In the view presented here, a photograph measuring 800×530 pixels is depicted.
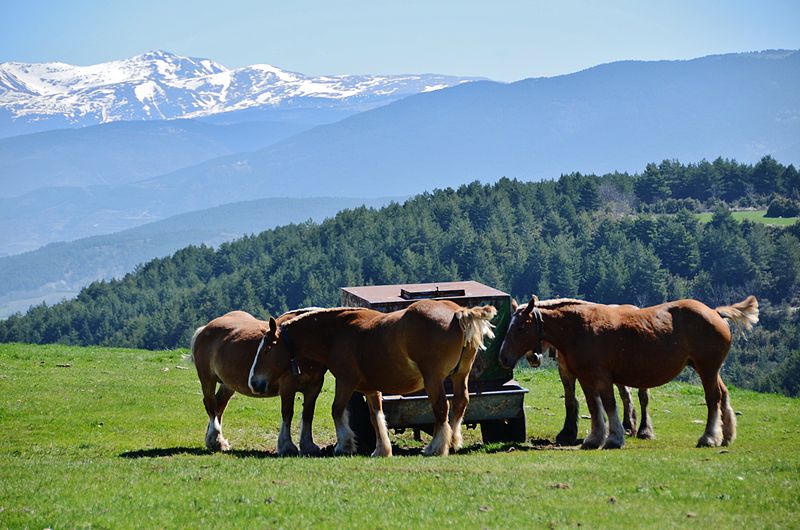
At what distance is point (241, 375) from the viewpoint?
656 inches

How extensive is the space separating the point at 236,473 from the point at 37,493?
100.0 inches

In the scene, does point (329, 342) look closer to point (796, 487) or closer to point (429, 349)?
point (429, 349)

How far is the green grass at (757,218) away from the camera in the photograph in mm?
145375

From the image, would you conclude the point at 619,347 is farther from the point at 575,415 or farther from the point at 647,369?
the point at 575,415

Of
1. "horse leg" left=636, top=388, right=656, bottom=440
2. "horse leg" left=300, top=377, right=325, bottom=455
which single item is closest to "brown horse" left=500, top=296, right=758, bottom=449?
"horse leg" left=636, top=388, right=656, bottom=440

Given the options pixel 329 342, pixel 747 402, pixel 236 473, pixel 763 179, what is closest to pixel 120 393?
pixel 329 342

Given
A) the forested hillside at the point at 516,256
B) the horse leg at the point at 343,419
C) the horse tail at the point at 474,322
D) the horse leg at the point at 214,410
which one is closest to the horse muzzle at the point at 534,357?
the horse tail at the point at 474,322

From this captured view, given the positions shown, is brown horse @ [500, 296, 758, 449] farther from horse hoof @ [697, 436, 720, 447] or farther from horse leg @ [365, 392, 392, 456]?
horse leg @ [365, 392, 392, 456]

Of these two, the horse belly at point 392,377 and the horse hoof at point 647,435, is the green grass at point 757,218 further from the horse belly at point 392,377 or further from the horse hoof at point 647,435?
the horse belly at point 392,377

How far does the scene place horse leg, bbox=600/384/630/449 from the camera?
15945 mm

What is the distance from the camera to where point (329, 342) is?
53.3 feet

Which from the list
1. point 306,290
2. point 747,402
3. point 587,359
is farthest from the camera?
point 306,290

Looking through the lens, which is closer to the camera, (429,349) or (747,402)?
(429,349)

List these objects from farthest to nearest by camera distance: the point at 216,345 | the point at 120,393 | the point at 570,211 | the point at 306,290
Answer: the point at 570,211
the point at 306,290
the point at 120,393
the point at 216,345
